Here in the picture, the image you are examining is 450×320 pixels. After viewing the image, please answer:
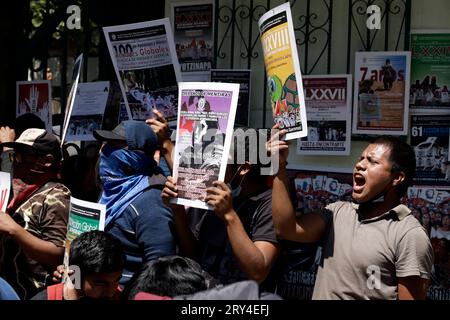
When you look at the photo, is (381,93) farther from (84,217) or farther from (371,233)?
(84,217)

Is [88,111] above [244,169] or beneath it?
above

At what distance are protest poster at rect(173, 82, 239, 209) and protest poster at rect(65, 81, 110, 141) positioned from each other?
6.23 feet

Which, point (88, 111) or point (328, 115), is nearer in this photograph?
point (328, 115)

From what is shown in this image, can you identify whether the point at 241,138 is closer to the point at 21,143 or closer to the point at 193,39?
the point at 21,143

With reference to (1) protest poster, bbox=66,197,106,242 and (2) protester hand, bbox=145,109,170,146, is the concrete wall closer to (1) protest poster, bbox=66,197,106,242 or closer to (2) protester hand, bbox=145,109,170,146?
(2) protester hand, bbox=145,109,170,146

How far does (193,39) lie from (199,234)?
183 cm

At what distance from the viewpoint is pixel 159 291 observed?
2.57 metres

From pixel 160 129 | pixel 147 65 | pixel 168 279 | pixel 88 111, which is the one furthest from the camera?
pixel 88 111

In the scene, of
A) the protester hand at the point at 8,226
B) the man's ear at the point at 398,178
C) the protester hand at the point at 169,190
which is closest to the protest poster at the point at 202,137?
the protester hand at the point at 169,190

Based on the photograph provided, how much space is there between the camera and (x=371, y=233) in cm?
325

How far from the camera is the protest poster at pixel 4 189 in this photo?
3.98 m

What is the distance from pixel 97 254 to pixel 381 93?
2.07 meters

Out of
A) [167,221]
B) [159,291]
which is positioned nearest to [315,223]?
[167,221]

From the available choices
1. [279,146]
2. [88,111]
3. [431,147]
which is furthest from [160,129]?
[88,111]
